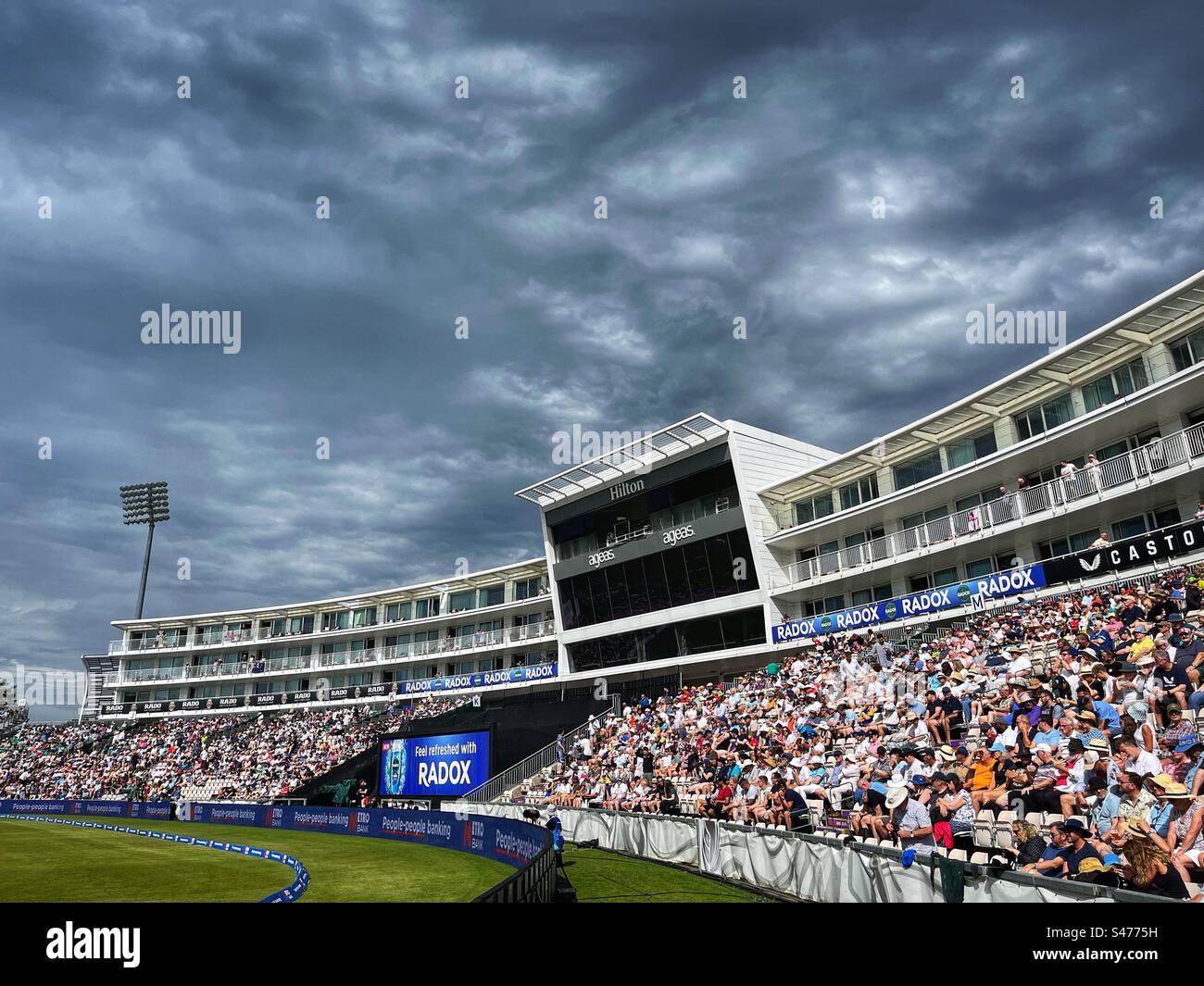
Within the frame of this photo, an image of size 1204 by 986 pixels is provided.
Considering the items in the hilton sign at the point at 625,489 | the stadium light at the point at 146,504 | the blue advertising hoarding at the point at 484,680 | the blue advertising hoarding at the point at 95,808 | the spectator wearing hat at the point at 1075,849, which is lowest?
the blue advertising hoarding at the point at 95,808

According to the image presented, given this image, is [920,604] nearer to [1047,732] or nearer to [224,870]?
[1047,732]

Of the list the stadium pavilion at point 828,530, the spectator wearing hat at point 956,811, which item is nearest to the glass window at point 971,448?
the stadium pavilion at point 828,530

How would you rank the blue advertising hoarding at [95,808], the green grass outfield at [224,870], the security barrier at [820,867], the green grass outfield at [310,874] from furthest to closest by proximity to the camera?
the blue advertising hoarding at [95,808]
the green grass outfield at [224,870]
the green grass outfield at [310,874]
the security barrier at [820,867]

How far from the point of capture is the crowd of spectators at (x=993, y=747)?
8727 mm

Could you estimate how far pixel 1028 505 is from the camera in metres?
28.9

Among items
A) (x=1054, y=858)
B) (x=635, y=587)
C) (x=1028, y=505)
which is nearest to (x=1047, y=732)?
(x=1054, y=858)

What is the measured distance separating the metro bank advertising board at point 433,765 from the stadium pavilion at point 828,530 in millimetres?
11694

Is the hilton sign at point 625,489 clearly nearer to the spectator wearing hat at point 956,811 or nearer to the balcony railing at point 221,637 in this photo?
the balcony railing at point 221,637

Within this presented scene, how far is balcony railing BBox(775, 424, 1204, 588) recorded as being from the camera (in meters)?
24.3

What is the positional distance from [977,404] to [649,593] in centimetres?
1969

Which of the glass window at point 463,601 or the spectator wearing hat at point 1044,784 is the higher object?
the glass window at point 463,601

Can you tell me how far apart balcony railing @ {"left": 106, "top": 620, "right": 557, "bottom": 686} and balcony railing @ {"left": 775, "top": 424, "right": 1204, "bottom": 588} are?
74.1 feet

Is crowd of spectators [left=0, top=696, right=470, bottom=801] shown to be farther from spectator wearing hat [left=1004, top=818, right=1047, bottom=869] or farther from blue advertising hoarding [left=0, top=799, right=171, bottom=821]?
spectator wearing hat [left=1004, top=818, right=1047, bottom=869]
